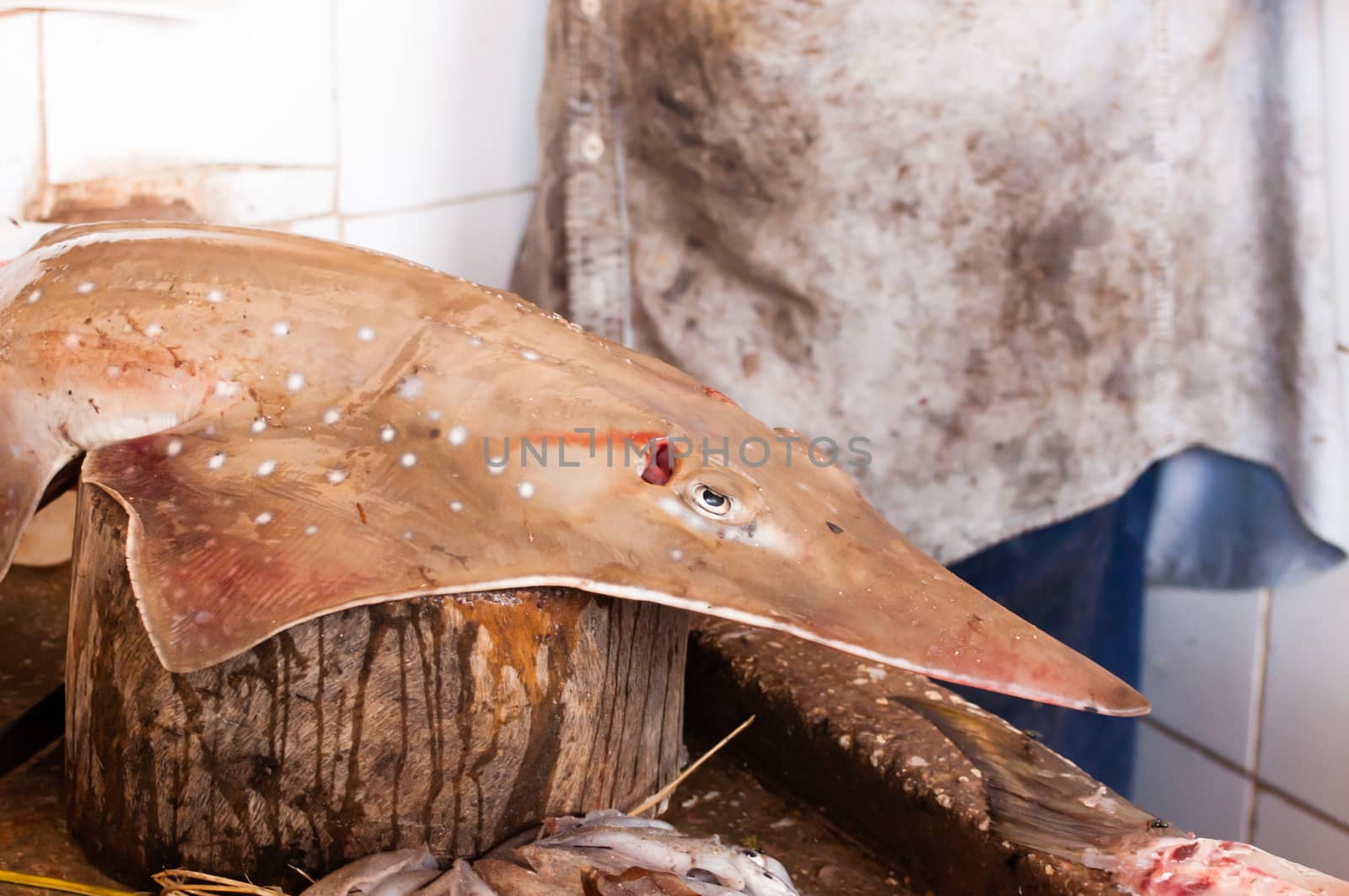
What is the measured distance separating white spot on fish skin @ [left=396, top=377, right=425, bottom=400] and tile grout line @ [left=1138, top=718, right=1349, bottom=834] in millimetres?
2025

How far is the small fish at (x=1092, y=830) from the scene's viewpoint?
128cm

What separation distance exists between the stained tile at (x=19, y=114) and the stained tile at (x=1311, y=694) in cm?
243

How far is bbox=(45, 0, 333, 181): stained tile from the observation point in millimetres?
2107

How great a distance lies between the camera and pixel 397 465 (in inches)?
48.1

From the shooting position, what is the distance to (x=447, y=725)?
130 cm

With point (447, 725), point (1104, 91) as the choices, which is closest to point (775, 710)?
point (447, 725)

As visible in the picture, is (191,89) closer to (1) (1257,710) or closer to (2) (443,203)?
(2) (443,203)

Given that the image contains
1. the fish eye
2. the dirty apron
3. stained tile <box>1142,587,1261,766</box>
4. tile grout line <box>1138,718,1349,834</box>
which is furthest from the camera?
stained tile <box>1142,587,1261,766</box>

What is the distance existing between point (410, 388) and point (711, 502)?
339 millimetres

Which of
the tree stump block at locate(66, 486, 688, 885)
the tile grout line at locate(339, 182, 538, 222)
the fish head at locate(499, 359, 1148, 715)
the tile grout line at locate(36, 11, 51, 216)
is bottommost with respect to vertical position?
the tree stump block at locate(66, 486, 688, 885)

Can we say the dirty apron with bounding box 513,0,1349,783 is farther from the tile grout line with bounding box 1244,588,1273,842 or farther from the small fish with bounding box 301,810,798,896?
the small fish with bounding box 301,810,798,896

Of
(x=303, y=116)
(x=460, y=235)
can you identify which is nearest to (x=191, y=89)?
(x=303, y=116)

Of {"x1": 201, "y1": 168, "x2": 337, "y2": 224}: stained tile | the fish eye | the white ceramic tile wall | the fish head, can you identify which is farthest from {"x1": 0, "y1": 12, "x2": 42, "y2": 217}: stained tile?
the fish eye

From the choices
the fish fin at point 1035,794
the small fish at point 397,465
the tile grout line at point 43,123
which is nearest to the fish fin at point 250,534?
the small fish at point 397,465
